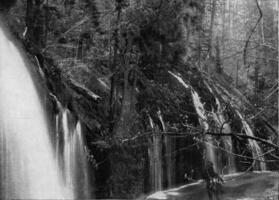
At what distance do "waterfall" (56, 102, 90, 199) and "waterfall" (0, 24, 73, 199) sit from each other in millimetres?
1073

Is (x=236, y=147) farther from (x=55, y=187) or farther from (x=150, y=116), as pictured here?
(x=55, y=187)

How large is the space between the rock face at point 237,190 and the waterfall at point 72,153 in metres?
1.97

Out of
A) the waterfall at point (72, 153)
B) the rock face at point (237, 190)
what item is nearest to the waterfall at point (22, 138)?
the waterfall at point (72, 153)

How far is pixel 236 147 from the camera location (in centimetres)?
1541

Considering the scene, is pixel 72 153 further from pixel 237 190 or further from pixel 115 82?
pixel 237 190

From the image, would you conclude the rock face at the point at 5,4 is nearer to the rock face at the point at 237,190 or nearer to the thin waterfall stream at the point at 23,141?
the thin waterfall stream at the point at 23,141

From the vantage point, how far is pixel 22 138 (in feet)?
27.2

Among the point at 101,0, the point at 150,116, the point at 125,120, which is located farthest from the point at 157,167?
the point at 101,0

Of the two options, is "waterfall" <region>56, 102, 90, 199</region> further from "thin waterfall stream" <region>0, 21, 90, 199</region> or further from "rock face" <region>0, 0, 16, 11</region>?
"rock face" <region>0, 0, 16, 11</region>

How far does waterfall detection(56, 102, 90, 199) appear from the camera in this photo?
34.8 feet

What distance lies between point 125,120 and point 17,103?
3697 mm

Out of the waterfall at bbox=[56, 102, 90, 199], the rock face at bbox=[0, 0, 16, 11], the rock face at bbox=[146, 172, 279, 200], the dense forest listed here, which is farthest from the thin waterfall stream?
the rock face at bbox=[146, 172, 279, 200]

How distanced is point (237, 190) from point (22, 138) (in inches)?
251

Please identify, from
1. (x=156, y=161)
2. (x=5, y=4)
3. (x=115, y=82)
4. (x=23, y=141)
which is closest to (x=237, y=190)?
(x=156, y=161)
